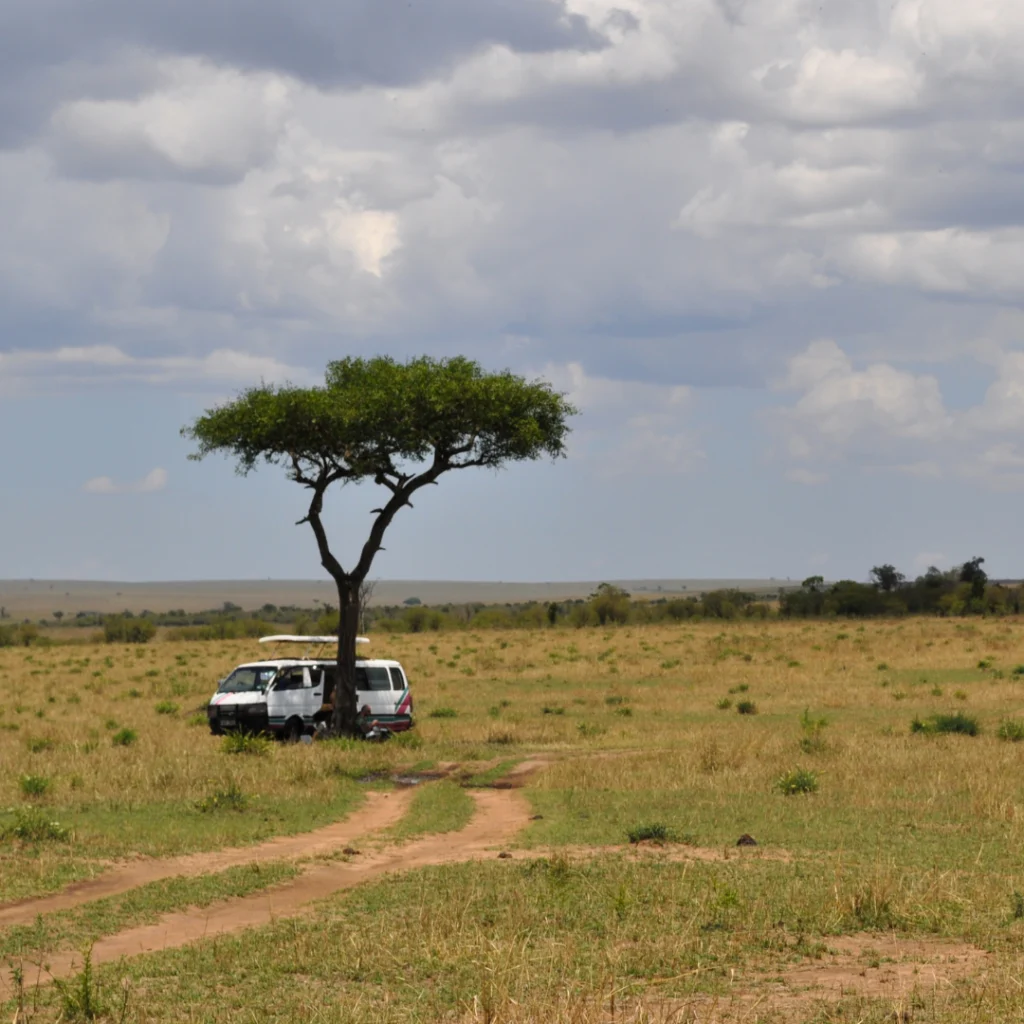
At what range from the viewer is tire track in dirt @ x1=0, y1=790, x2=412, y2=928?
527 inches

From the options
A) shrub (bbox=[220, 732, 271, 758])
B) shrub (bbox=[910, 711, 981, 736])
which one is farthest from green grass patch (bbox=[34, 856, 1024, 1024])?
shrub (bbox=[910, 711, 981, 736])

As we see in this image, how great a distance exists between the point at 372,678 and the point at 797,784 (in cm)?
1362

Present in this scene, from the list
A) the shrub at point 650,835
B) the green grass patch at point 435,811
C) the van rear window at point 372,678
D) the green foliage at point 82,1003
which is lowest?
the green grass patch at point 435,811

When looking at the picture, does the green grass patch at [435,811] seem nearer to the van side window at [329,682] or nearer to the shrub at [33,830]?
the shrub at [33,830]

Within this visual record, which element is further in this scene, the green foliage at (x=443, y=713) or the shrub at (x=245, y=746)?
the green foliage at (x=443, y=713)

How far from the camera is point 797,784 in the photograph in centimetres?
2023

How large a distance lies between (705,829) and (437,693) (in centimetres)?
2704

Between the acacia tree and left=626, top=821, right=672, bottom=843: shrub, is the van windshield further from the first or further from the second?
left=626, top=821, right=672, bottom=843: shrub

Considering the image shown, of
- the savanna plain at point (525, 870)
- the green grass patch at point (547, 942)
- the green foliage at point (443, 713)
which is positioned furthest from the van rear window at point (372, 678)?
the green grass patch at point (547, 942)

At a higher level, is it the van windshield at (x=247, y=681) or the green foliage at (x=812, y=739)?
the van windshield at (x=247, y=681)

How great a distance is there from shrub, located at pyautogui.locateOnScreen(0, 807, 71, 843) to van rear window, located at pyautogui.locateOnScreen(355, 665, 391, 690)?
48.6 feet

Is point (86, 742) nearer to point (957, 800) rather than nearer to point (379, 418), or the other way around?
point (379, 418)

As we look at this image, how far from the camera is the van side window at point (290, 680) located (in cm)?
3017

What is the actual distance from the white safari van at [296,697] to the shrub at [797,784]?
12.7 meters
